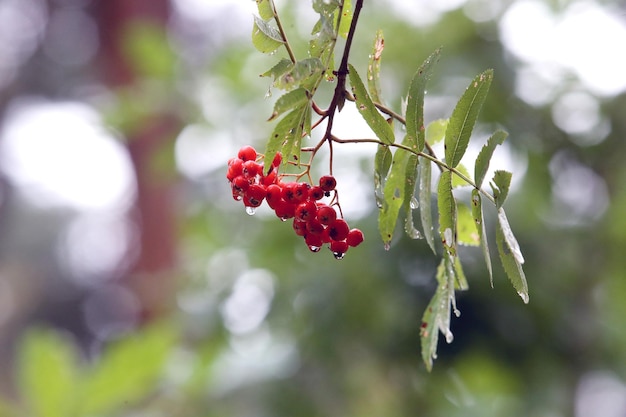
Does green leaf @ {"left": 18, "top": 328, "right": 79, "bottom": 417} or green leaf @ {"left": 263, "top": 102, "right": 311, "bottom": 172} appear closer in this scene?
green leaf @ {"left": 263, "top": 102, "right": 311, "bottom": 172}

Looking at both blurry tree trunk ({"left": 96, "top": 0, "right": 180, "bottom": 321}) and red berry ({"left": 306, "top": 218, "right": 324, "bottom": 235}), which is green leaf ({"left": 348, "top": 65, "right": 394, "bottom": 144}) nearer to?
red berry ({"left": 306, "top": 218, "right": 324, "bottom": 235})

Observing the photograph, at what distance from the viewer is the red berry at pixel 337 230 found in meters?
0.68

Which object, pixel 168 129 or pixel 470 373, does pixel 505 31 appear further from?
pixel 168 129

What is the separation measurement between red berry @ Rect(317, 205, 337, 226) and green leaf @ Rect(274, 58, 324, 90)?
0.45 feet

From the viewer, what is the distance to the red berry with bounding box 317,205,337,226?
0.67 meters

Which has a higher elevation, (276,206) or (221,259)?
(276,206)

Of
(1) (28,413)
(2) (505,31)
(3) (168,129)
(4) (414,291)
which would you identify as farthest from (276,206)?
(3) (168,129)

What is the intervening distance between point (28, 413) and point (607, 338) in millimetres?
1392

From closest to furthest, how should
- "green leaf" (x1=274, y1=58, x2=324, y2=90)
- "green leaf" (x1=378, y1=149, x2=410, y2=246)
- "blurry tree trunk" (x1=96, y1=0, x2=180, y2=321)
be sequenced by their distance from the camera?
"green leaf" (x1=274, y1=58, x2=324, y2=90)
"green leaf" (x1=378, y1=149, x2=410, y2=246)
"blurry tree trunk" (x1=96, y1=0, x2=180, y2=321)

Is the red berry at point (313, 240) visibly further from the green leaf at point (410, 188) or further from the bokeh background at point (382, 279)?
the bokeh background at point (382, 279)

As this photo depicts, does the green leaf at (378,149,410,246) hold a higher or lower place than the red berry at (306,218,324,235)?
higher

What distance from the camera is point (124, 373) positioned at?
1522 mm

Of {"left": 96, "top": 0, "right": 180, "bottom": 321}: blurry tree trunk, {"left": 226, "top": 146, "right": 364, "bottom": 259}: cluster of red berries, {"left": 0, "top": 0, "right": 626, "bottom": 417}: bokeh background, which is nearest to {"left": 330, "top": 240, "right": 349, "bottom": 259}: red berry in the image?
{"left": 226, "top": 146, "right": 364, "bottom": 259}: cluster of red berries

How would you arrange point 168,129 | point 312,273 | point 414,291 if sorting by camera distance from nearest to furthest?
point 414,291
point 312,273
point 168,129
